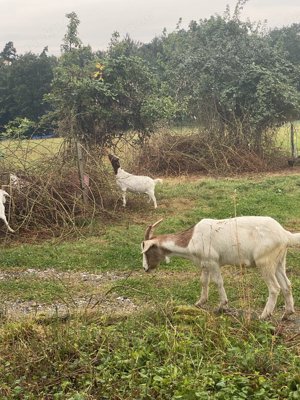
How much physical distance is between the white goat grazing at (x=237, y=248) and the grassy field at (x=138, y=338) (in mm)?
336

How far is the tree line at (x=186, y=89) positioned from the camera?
648 inches

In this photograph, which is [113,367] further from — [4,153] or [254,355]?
[4,153]

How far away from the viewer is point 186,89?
66.7 feet

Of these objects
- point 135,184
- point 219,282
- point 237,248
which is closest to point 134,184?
point 135,184

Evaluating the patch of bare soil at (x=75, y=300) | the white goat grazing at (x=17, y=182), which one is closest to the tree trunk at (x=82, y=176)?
the white goat grazing at (x=17, y=182)

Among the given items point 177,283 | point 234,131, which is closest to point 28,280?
point 177,283

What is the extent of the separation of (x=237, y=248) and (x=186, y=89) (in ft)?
49.2

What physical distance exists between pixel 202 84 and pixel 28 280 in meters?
13.3

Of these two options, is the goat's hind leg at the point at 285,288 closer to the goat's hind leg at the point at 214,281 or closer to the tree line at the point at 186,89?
the goat's hind leg at the point at 214,281

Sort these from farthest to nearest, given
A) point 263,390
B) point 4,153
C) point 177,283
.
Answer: point 4,153 → point 177,283 → point 263,390

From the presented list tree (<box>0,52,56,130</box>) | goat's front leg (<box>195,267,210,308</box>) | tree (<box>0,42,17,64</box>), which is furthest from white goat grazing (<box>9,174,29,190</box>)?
tree (<box>0,42,17,64</box>)

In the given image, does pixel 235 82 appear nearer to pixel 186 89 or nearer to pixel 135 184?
pixel 186 89

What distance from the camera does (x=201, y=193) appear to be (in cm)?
1357

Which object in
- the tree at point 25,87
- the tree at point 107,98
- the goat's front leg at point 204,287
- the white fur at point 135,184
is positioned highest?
the tree at point 25,87
